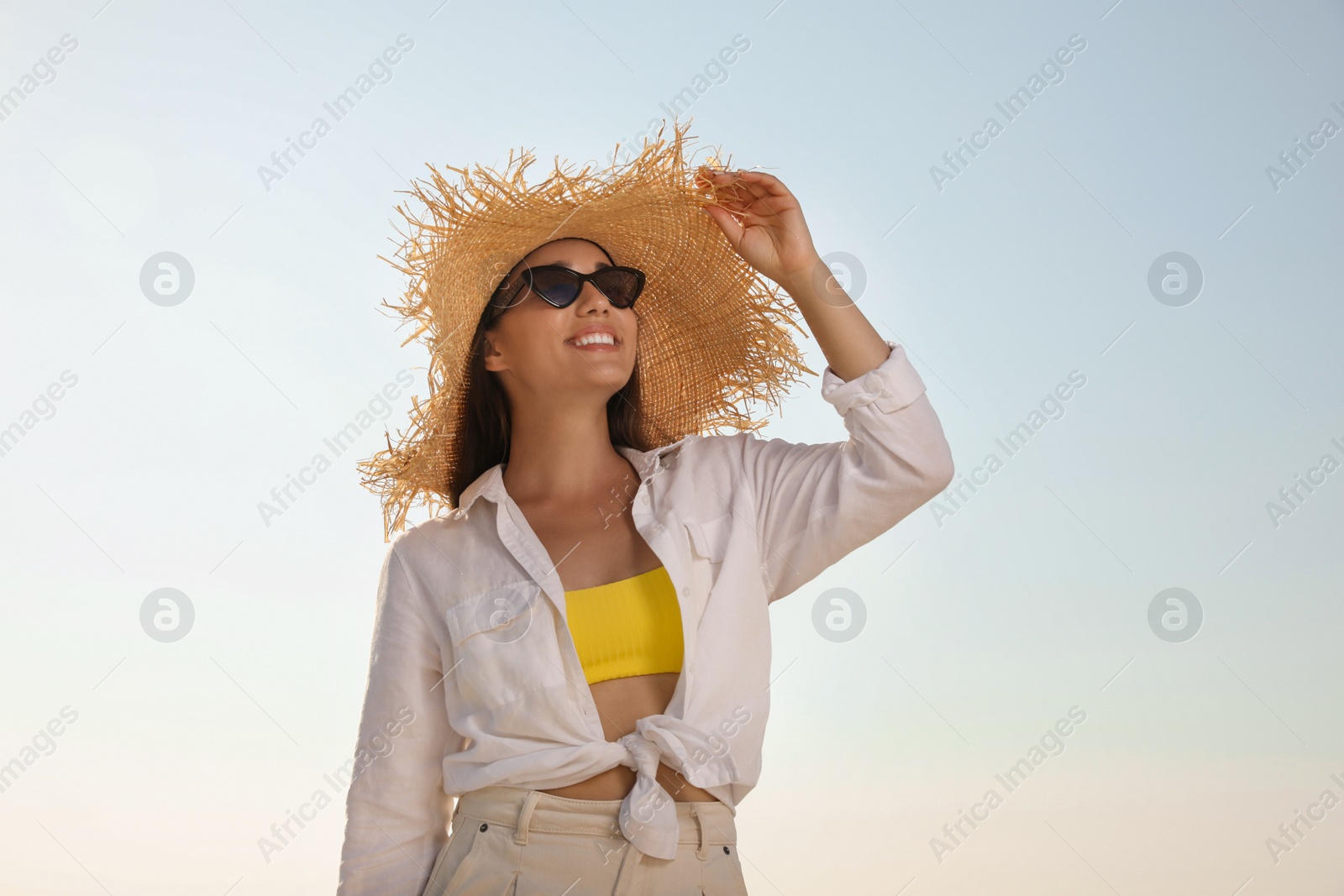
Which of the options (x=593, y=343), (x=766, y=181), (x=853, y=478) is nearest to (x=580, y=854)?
(x=853, y=478)

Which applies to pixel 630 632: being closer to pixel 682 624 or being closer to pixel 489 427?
pixel 682 624

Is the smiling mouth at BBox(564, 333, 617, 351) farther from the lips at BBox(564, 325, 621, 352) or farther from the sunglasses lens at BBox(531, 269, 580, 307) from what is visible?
the sunglasses lens at BBox(531, 269, 580, 307)

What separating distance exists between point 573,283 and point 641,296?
39 centimetres

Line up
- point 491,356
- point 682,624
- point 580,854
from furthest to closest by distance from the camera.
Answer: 1. point 491,356
2. point 682,624
3. point 580,854

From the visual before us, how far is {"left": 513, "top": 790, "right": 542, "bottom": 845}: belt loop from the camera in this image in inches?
88.1

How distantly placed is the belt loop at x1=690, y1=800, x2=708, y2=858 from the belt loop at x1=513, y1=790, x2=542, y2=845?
1.15 ft

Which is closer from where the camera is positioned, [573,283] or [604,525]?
[604,525]

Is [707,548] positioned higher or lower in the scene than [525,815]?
higher

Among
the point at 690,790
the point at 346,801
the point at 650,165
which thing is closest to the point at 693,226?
the point at 650,165

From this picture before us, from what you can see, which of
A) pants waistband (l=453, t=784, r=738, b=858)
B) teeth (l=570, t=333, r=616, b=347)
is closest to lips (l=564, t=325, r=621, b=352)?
teeth (l=570, t=333, r=616, b=347)

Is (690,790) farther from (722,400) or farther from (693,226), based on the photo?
(693,226)

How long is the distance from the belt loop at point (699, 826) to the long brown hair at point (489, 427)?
116cm

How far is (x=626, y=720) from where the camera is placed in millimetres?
2354

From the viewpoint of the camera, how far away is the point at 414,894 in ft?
8.14
